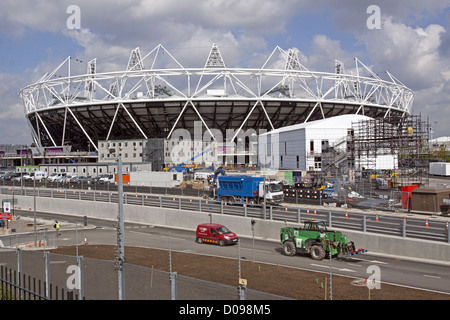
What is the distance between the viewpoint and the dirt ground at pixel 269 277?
11797 mm

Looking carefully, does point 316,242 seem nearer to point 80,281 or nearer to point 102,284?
point 102,284

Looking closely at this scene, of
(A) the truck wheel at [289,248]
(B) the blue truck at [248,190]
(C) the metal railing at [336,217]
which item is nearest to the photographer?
(A) the truck wheel at [289,248]

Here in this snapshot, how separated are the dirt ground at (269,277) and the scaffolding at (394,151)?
99.8ft

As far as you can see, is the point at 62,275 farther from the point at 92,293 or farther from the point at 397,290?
the point at 397,290

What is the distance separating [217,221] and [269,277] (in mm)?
12399

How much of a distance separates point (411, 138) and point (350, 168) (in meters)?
7.52

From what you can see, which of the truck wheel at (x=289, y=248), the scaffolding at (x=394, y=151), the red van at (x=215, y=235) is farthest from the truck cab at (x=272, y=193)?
the scaffolding at (x=394, y=151)

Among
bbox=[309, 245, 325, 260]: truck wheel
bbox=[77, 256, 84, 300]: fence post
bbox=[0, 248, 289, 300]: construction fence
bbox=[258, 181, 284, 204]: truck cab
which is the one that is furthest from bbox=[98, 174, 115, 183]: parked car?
bbox=[77, 256, 84, 300]: fence post

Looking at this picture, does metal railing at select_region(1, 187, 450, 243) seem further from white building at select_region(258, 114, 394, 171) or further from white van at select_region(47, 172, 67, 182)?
white van at select_region(47, 172, 67, 182)

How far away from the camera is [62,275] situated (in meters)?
10.6

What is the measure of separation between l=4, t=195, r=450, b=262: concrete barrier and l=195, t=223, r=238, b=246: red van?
110 inches

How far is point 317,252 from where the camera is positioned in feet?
57.2

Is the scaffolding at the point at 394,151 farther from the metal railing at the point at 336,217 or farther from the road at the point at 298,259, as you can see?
the road at the point at 298,259

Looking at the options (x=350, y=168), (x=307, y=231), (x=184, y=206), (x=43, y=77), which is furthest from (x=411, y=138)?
(x=43, y=77)
